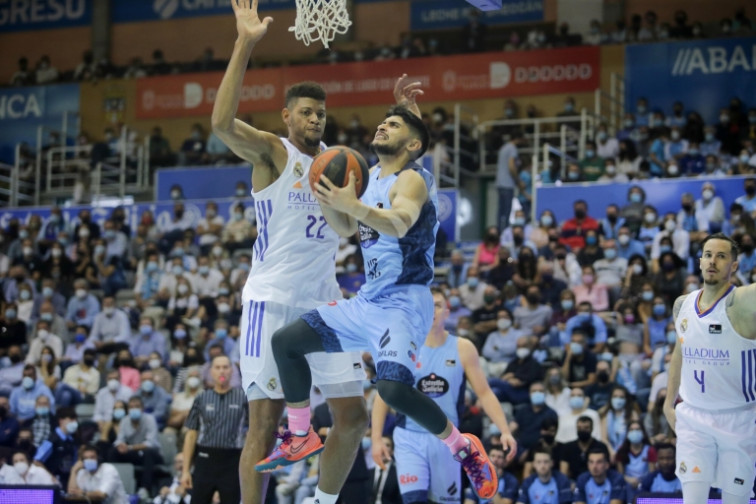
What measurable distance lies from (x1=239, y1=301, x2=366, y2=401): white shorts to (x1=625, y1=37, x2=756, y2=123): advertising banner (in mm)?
19994

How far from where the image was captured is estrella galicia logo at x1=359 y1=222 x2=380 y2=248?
7.43 m

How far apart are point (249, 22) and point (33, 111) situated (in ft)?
86.6

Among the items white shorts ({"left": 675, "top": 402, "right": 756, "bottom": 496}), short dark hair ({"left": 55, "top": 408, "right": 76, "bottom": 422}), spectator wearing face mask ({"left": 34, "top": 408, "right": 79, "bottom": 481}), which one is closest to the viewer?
white shorts ({"left": 675, "top": 402, "right": 756, "bottom": 496})

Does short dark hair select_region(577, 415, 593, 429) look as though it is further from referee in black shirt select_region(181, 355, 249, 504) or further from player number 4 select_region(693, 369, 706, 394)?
player number 4 select_region(693, 369, 706, 394)

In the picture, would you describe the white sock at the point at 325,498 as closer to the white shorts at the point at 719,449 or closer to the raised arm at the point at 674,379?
the white shorts at the point at 719,449

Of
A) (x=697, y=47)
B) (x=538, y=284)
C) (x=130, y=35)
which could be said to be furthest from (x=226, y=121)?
(x=130, y=35)

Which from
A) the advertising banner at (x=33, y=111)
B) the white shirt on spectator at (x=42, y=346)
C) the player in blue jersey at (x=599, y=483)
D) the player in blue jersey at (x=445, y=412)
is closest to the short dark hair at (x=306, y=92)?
the player in blue jersey at (x=445, y=412)

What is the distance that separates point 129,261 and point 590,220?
31.1 ft

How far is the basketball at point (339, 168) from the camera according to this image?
664cm

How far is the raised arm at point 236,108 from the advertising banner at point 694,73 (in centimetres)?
1992

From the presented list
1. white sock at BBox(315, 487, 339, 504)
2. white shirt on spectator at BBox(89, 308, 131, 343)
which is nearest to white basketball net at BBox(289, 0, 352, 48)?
white sock at BBox(315, 487, 339, 504)

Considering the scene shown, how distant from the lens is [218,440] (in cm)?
1223

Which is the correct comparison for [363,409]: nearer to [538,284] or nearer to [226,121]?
[226,121]

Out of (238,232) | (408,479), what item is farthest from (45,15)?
(408,479)
